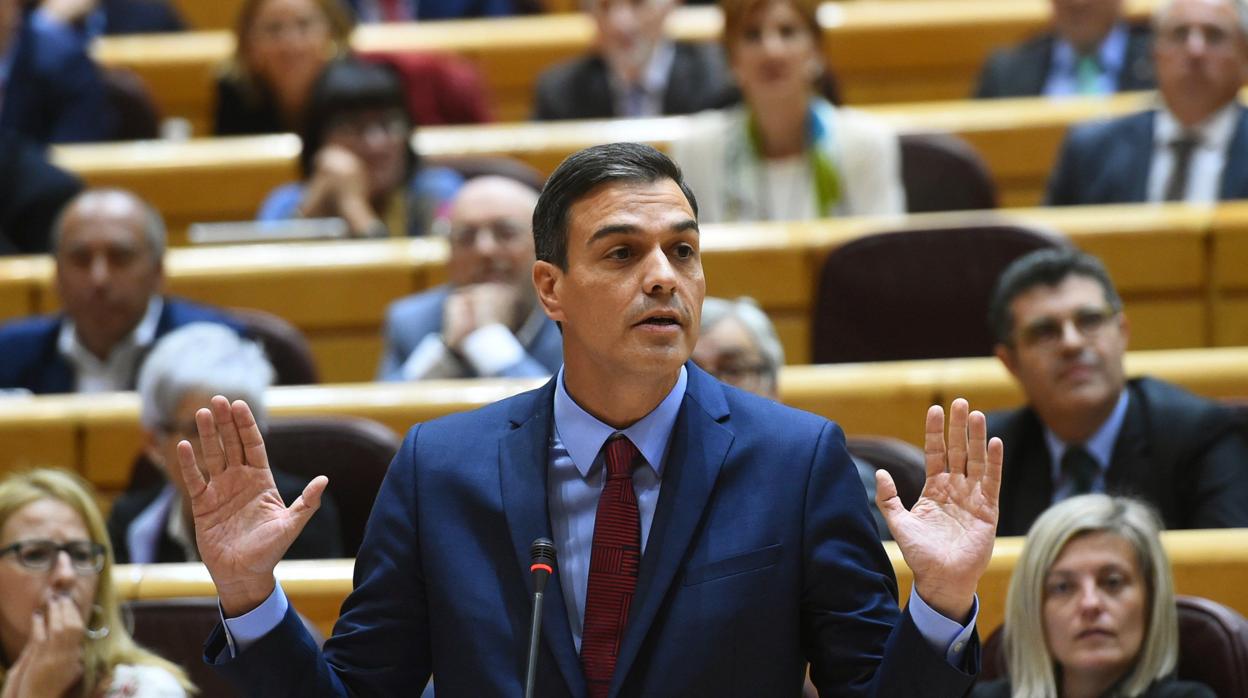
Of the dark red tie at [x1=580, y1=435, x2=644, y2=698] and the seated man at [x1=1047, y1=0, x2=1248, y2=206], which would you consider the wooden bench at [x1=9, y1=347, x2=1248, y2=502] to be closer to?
the seated man at [x1=1047, y1=0, x2=1248, y2=206]

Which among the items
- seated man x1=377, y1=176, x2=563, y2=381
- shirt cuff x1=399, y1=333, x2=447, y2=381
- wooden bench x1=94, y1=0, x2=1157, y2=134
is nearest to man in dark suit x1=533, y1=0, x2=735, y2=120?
wooden bench x1=94, y1=0, x2=1157, y2=134

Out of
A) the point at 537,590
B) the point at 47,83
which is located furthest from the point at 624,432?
the point at 47,83

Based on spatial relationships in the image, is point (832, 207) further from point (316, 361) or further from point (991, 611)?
point (991, 611)

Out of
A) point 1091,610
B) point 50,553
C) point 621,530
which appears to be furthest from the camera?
point 50,553

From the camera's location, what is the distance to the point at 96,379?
2.85 m

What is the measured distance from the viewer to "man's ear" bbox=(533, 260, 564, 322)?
129cm

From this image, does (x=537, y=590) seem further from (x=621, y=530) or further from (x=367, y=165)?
(x=367, y=165)

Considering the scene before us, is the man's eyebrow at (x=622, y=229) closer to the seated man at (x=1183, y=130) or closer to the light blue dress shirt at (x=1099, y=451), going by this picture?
the light blue dress shirt at (x=1099, y=451)

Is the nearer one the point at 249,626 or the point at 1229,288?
the point at 249,626

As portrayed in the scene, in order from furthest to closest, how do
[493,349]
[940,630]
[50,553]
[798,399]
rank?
[493,349]
[798,399]
[50,553]
[940,630]

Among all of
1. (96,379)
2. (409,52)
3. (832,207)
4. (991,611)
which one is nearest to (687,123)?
(832,207)

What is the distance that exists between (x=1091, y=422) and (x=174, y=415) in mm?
1145

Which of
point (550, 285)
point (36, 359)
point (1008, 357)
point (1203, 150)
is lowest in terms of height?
point (36, 359)

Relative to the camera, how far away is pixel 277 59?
359cm
